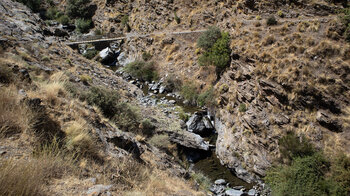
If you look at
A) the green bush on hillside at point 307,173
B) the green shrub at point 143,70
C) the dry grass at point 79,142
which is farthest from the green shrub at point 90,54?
the green bush on hillside at point 307,173

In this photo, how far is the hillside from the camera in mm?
3586

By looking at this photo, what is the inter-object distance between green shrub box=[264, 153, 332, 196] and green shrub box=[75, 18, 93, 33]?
126 feet

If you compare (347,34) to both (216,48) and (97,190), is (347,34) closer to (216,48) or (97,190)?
(216,48)

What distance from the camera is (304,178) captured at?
345 inches

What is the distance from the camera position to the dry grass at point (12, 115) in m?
3.21

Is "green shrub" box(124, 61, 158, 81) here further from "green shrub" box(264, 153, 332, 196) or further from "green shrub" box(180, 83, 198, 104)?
"green shrub" box(264, 153, 332, 196)

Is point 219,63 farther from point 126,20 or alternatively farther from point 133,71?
point 126,20

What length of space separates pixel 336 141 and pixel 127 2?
113ft

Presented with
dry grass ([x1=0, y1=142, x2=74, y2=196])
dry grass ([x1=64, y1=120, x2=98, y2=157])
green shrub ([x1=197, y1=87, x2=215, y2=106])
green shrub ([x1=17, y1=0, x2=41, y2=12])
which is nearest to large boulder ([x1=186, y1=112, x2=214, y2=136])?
green shrub ([x1=197, y1=87, x2=215, y2=106])

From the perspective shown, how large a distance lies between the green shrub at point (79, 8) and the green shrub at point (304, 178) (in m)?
41.1

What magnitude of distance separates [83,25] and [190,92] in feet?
93.9

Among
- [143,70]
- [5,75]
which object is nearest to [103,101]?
[5,75]

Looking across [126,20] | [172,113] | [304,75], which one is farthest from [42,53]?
[126,20]

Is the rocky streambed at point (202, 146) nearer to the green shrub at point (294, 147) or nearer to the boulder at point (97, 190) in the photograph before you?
the green shrub at point (294, 147)
